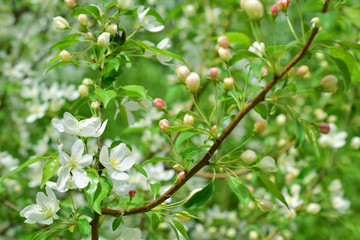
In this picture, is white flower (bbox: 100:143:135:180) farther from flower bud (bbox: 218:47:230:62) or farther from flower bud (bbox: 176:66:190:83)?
flower bud (bbox: 218:47:230:62)

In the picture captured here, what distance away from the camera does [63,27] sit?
1.29m

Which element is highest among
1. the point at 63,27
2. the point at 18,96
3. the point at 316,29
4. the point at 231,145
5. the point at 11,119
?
the point at 316,29

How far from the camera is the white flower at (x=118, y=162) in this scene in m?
1.04

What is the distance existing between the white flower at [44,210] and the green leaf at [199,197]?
1.30ft

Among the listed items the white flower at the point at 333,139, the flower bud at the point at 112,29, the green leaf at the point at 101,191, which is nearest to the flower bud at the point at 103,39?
the flower bud at the point at 112,29

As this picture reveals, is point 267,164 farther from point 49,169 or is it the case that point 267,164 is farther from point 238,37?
point 49,169

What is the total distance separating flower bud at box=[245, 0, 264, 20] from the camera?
896 mm

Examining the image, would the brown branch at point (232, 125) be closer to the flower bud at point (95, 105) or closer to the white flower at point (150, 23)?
the flower bud at point (95, 105)

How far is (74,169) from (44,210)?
0.21 meters

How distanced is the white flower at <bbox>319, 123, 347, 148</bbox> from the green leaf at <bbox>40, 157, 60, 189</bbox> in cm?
179

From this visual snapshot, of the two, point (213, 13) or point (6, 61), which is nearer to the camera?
point (213, 13)

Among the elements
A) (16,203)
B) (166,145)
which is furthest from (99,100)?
(16,203)

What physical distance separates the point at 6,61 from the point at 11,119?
1.70ft

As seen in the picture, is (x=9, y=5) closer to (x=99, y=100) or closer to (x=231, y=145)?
(x=231, y=145)
